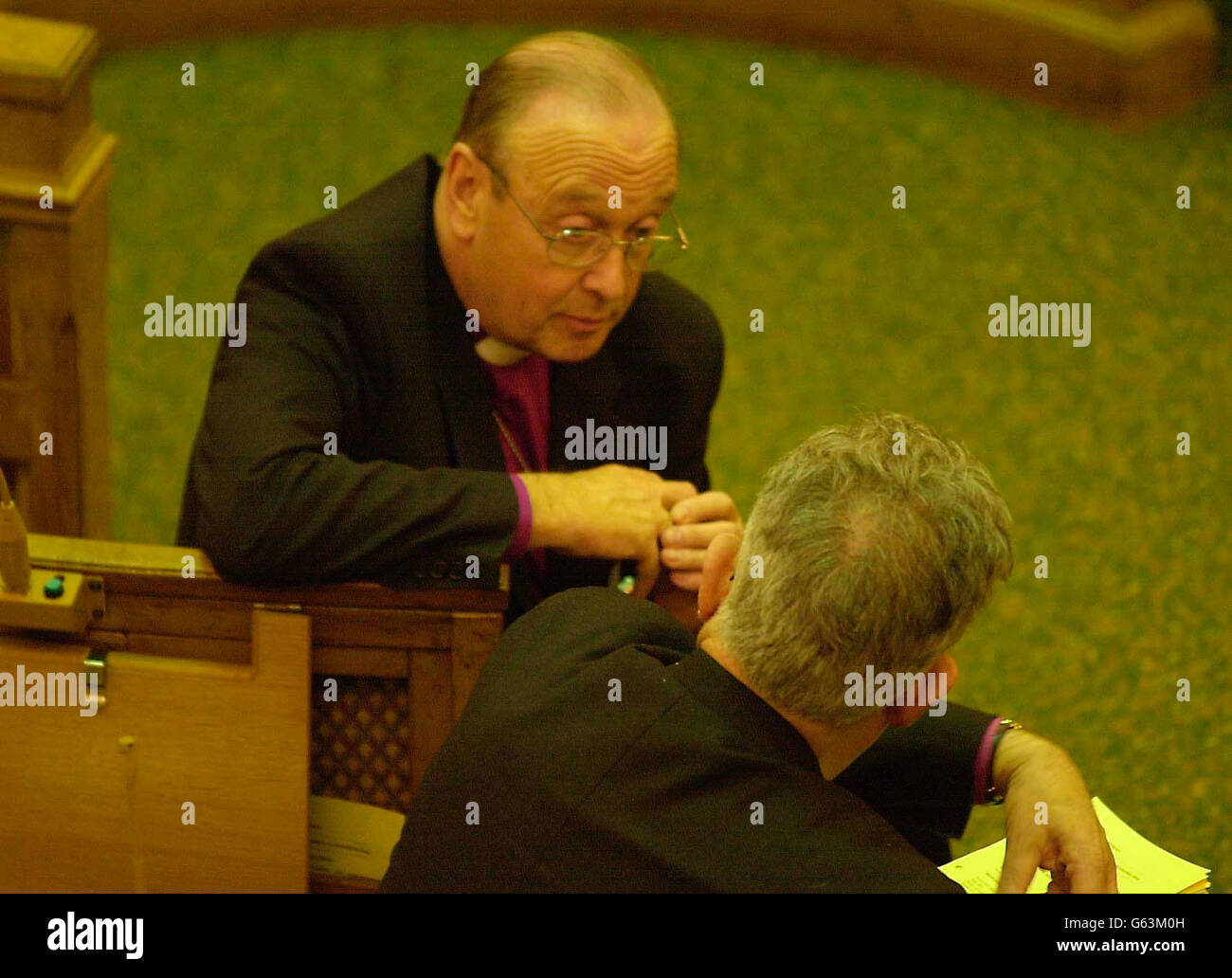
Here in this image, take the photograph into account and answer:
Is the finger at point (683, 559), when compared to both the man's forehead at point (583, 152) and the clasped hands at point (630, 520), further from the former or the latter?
the man's forehead at point (583, 152)

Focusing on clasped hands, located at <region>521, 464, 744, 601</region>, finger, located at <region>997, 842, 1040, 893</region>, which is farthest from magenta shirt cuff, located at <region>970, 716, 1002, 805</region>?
clasped hands, located at <region>521, 464, 744, 601</region>

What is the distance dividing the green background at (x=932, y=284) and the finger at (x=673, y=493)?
3.18 ft

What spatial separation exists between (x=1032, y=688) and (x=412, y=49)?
296 cm

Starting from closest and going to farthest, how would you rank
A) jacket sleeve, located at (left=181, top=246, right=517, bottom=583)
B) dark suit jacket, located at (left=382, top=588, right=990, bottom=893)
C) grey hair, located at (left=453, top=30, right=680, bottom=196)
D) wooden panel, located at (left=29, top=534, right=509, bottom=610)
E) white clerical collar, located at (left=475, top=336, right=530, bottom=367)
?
dark suit jacket, located at (left=382, top=588, right=990, bottom=893), wooden panel, located at (left=29, top=534, right=509, bottom=610), jacket sleeve, located at (left=181, top=246, right=517, bottom=583), grey hair, located at (left=453, top=30, right=680, bottom=196), white clerical collar, located at (left=475, top=336, right=530, bottom=367)

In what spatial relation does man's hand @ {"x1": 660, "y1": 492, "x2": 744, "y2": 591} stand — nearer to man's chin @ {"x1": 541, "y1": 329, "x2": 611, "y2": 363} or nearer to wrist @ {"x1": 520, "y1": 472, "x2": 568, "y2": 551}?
wrist @ {"x1": 520, "y1": 472, "x2": 568, "y2": 551}

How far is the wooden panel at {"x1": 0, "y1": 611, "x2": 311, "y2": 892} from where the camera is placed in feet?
5.23

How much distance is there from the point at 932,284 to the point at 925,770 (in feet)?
8.12

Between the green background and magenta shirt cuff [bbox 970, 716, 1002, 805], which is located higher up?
the green background

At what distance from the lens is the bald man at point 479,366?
1.80 meters

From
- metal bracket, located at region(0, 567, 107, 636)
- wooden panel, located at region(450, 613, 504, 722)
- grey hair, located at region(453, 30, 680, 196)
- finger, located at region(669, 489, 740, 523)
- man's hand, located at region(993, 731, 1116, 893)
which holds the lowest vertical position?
man's hand, located at region(993, 731, 1116, 893)

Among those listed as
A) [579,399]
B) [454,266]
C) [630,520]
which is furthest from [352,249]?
[630,520]

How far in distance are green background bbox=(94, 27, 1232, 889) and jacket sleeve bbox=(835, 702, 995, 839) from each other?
930 mm

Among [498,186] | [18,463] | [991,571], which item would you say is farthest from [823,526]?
A: [18,463]

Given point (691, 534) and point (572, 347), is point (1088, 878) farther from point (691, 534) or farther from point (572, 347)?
point (572, 347)
